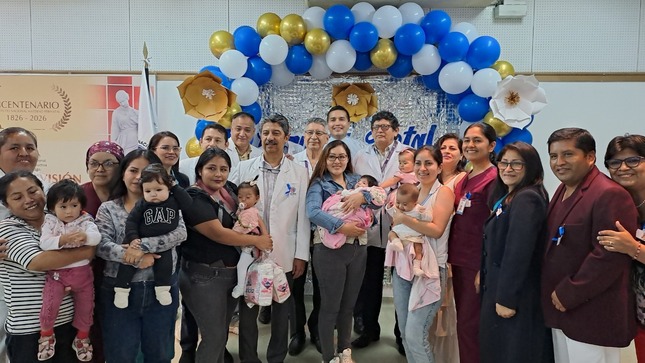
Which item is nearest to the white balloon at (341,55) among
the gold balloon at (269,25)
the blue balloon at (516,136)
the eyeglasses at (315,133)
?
the gold balloon at (269,25)

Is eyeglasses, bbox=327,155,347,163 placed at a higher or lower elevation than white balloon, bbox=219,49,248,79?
lower

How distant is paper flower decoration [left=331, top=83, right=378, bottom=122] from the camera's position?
415 cm

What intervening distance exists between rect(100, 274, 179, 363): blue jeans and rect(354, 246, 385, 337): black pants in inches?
64.8

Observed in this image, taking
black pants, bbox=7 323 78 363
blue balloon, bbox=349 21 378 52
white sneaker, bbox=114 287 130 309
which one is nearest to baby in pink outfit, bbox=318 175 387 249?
white sneaker, bbox=114 287 130 309

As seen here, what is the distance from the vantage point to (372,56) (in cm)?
398

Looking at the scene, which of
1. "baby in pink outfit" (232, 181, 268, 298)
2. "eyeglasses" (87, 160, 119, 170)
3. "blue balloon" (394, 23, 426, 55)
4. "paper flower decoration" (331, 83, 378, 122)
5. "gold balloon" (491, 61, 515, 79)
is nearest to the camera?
"eyeglasses" (87, 160, 119, 170)

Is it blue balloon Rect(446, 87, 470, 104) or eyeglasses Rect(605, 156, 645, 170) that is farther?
blue balloon Rect(446, 87, 470, 104)

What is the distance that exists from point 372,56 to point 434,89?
807mm

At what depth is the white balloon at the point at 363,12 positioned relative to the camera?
4.01 metres

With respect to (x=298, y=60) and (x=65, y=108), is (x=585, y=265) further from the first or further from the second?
(x=65, y=108)

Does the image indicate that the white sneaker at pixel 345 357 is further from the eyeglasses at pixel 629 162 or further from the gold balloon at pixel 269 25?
the gold balloon at pixel 269 25

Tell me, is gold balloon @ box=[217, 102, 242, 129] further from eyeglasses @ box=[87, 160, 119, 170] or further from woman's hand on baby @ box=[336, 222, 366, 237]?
Answer: woman's hand on baby @ box=[336, 222, 366, 237]

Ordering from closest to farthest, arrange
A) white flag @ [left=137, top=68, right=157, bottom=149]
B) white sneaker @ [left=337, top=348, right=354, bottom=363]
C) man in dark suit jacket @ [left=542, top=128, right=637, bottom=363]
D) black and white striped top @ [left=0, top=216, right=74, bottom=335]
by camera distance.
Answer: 1. man in dark suit jacket @ [left=542, top=128, right=637, bottom=363]
2. black and white striped top @ [left=0, top=216, right=74, bottom=335]
3. white sneaker @ [left=337, top=348, right=354, bottom=363]
4. white flag @ [left=137, top=68, right=157, bottom=149]

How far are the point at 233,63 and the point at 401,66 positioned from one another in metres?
1.58
